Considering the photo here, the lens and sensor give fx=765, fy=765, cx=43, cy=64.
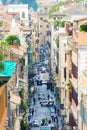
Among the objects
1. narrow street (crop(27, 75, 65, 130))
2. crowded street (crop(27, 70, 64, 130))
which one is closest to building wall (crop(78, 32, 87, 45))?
crowded street (crop(27, 70, 64, 130))

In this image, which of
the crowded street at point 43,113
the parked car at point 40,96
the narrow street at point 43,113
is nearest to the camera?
the narrow street at point 43,113

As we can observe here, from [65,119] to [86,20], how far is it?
13.0 meters

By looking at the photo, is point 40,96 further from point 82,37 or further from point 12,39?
point 82,37

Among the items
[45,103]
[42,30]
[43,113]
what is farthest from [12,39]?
[42,30]

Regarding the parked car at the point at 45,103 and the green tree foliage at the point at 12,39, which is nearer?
the green tree foliage at the point at 12,39

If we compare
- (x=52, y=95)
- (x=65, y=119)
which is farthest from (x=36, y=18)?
(x=65, y=119)

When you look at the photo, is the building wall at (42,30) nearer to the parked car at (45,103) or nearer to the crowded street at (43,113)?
the crowded street at (43,113)

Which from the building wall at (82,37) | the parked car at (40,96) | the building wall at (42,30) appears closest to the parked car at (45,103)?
the parked car at (40,96)

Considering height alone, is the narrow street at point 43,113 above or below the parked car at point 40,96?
above

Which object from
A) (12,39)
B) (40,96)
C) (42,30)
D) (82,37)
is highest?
(82,37)

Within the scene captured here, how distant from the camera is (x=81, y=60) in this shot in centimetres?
4622

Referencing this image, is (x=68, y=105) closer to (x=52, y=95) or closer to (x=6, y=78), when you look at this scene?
(x=52, y=95)

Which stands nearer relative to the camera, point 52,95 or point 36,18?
point 52,95

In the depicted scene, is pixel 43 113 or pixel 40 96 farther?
pixel 40 96
